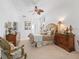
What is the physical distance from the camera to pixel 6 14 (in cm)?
798

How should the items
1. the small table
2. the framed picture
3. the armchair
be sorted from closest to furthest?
the armchair → the small table → the framed picture

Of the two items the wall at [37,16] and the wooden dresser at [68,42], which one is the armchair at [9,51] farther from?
the wall at [37,16]

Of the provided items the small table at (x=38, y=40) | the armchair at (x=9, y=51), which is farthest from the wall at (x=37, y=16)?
the armchair at (x=9, y=51)

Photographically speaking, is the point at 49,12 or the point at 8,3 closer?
the point at 8,3

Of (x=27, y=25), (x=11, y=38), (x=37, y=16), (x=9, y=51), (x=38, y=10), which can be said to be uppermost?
(x=38, y=10)

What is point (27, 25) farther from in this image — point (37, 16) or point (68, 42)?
point (68, 42)

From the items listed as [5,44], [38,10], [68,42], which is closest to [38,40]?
[68,42]

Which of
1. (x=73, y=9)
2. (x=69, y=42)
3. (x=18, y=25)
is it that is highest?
(x=73, y=9)

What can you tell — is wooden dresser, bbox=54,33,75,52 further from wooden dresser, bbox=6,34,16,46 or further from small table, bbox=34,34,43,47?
wooden dresser, bbox=6,34,16,46

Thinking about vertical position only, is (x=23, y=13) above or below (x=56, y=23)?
above

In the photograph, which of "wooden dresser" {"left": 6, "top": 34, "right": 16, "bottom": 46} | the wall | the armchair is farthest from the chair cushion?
the wall

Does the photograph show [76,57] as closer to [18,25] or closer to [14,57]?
[14,57]

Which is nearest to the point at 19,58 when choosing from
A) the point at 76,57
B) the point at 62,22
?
the point at 76,57

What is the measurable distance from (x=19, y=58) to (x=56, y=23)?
5.36 meters
